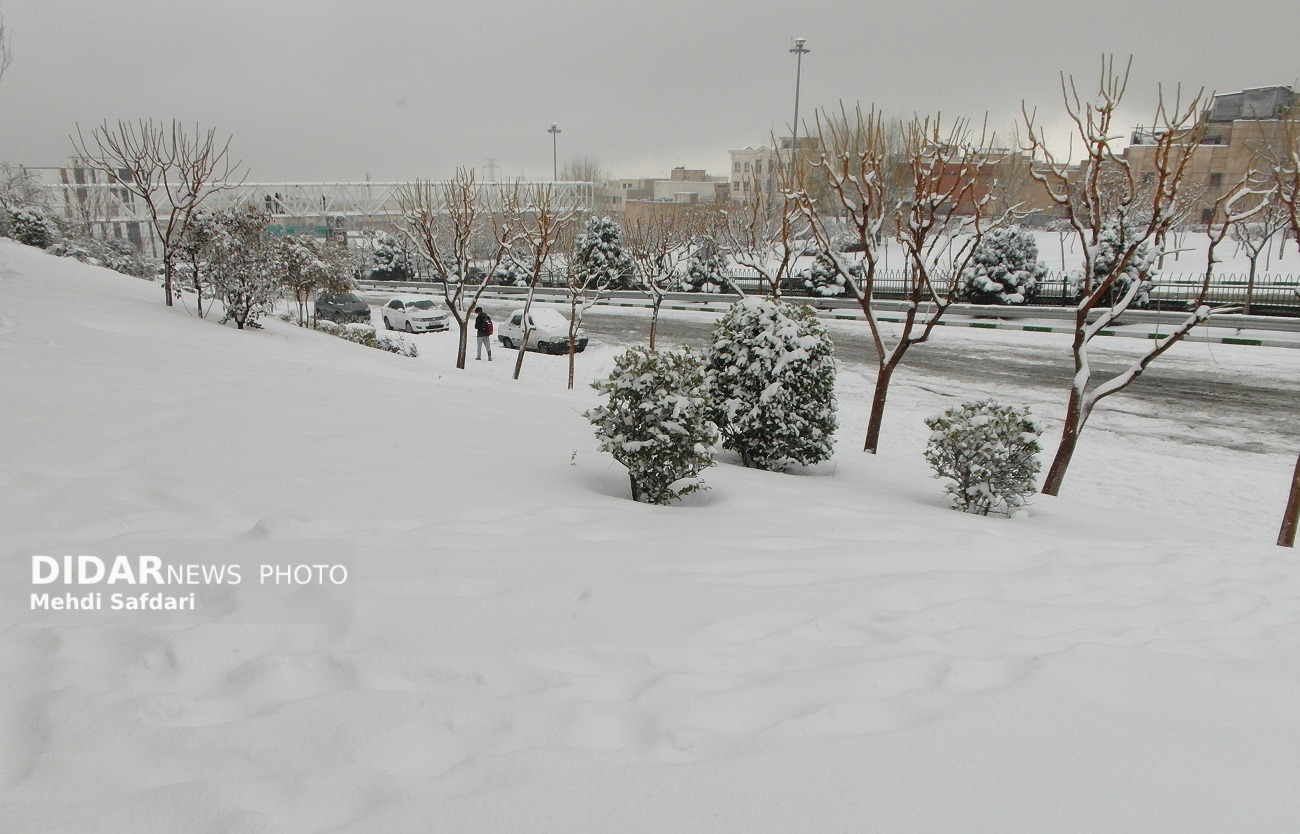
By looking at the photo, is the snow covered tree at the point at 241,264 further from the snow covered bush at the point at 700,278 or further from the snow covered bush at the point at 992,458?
the snow covered bush at the point at 700,278

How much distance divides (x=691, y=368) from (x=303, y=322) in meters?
17.2

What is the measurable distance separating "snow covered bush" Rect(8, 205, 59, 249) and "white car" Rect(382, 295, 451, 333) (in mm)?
10026

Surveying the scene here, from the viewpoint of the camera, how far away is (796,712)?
2432 millimetres

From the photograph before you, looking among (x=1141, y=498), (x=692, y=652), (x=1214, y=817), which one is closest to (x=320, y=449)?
(x=692, y=652)

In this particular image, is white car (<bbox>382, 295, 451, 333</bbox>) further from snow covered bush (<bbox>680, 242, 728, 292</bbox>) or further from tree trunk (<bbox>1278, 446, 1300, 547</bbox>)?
tree trunk (<bbox>1278, 446, 1300, 547</bbox>)

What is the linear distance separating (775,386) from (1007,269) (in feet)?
79.2

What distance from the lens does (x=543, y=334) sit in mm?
20219

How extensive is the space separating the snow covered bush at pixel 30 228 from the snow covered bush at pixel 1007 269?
30.0m

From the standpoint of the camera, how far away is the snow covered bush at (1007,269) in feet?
91.0

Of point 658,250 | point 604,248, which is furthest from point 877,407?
point 604,248

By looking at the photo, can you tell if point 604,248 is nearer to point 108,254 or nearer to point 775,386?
point 108,254

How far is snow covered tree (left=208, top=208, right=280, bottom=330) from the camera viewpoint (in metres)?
12.8

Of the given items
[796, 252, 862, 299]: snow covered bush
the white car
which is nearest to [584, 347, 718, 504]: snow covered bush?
the white car

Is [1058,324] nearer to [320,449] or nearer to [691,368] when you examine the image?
[691,368]
